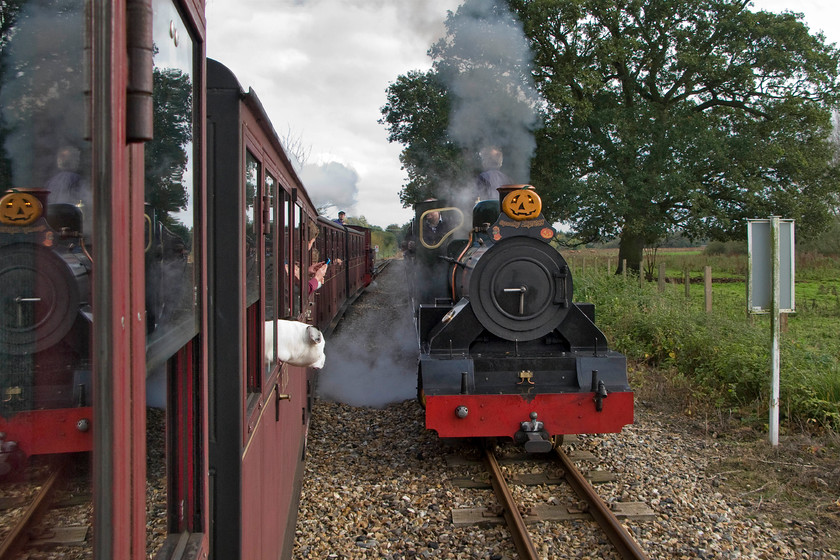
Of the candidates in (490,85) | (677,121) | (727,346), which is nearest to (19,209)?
(727,346)

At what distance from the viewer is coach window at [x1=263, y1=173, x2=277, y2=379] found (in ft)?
8.88

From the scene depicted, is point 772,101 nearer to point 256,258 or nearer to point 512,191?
point 512,191

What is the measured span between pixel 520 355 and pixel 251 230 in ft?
12.6

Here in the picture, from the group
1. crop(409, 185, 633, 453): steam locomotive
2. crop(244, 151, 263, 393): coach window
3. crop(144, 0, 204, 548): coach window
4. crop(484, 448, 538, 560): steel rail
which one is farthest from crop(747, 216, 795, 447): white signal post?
crop(144, 0, 204, 548): coach window

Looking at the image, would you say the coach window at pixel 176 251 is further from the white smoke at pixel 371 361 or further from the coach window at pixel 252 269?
the white smoke at pixel 371 361

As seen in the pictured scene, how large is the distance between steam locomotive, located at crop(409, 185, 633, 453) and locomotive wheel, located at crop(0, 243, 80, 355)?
438 cm

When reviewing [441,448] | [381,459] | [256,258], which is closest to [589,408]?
[441,448]

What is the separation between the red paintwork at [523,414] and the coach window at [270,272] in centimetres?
244

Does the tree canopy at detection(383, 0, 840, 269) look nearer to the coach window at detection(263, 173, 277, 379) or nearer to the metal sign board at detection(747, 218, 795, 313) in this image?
the metal sign board at detection(747, 218, 795, 313)

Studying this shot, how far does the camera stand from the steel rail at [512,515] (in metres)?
3.78

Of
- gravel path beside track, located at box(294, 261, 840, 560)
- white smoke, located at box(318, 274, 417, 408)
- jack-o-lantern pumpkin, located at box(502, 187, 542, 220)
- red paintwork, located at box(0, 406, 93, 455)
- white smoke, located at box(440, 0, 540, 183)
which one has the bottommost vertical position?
gravel path beside track, located at box(294, 261, 840, 560)

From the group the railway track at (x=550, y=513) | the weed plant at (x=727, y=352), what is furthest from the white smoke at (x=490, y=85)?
the railway track at (x=550, y=513)

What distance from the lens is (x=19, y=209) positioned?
70 centimetres

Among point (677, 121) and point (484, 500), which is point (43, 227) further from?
point (677, 121)
